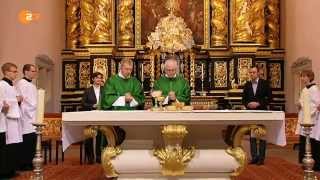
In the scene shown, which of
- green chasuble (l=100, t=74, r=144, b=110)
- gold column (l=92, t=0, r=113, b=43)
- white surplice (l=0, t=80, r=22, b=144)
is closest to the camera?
green chasuble (l=100, t=74, r=144, b=110)

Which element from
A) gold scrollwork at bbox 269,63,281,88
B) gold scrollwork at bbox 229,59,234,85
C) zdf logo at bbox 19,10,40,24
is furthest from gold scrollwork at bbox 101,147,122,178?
gold scrollwork at bbox 269,63,281,88

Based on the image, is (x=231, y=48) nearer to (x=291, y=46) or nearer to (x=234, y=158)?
(x=291, y=46)

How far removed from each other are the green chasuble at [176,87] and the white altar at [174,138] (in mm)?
1190

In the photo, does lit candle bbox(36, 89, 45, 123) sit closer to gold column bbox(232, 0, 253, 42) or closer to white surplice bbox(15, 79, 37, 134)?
white surplice bbox(15, 79, 37, 134)

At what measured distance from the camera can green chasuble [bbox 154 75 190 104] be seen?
8.23 m

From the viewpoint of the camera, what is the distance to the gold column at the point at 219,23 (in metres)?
17.5

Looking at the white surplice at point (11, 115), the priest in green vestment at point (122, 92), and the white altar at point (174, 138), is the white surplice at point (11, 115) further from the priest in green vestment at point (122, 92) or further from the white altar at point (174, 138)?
the white altar at point (174, 138)

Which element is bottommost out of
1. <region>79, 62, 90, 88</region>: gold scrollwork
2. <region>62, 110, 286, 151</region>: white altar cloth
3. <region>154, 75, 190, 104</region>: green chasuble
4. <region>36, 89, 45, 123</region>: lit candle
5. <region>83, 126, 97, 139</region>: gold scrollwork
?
<region>83, 126, 97, 139</region>: gold scrollwork

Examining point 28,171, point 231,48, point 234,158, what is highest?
point 231,48

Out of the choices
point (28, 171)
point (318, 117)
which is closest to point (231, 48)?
point (318, 117)

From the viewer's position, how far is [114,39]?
57.2ft

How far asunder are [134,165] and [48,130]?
332 inches

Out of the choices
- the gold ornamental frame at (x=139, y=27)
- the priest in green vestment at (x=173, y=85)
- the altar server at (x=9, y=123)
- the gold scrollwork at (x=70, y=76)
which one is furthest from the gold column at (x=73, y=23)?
the priest in green vestment at (x=173, y=85)

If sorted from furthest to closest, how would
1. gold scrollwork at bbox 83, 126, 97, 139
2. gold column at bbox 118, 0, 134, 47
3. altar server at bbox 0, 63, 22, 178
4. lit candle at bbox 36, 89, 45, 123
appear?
gold column at bbox 118, 0, 134, 47, altar server at bbox 0, 63, 22, 178, gold scrollwork at bbox 83, 126, 97, 139, lit candle at bbox 36, 89, 45, 123
